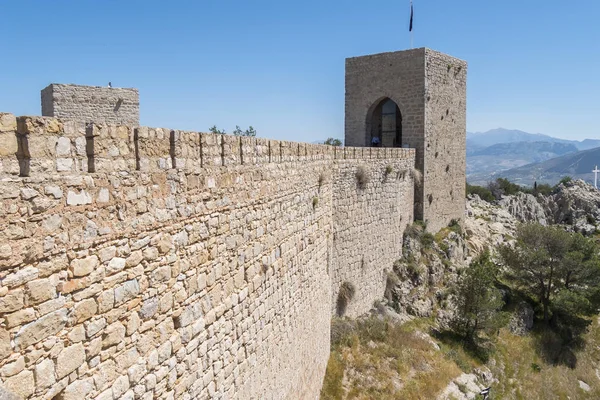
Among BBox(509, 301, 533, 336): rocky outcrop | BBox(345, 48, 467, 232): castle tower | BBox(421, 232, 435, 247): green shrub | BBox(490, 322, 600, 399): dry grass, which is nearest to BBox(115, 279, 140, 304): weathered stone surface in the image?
BBox(490, 322, 600, 399): dry grass

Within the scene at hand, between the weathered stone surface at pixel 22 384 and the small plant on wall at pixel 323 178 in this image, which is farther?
the small plant on wall at pixel 323 178

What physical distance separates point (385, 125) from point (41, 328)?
55.1ft

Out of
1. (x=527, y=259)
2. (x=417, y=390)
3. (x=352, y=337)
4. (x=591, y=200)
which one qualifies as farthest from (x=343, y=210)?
(x=591, y=200)

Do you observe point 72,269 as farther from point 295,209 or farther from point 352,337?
point 352,337

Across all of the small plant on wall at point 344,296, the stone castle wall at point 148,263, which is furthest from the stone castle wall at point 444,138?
the stone castle wall at point 148,263

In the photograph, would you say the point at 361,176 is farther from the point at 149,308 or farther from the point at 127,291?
the point at 127,291

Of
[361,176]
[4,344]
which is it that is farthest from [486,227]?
[4,344]

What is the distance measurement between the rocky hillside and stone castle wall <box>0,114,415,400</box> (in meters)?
3.55

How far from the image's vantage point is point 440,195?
17.9 m

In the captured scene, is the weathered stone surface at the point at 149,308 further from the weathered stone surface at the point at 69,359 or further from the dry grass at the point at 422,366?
the dry grass at the point at 422,366

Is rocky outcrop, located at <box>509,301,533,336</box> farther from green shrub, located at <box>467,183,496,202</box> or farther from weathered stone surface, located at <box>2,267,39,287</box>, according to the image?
green shrub, located at <box>467,183,496,202</box>

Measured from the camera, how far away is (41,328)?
8.95 ft

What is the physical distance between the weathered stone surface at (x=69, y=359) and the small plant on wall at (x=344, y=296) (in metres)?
9.47

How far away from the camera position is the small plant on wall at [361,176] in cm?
1236
